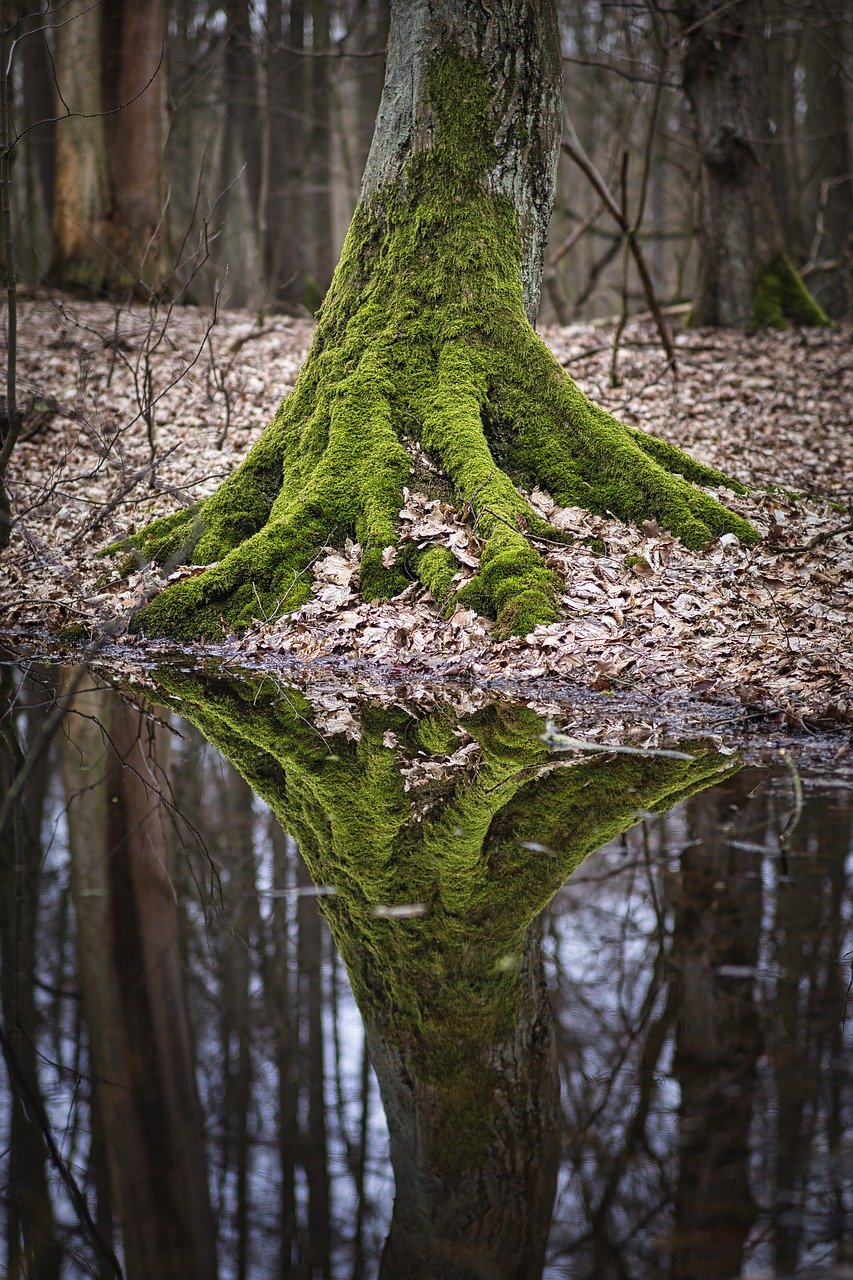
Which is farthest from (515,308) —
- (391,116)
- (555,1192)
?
(555,1192)

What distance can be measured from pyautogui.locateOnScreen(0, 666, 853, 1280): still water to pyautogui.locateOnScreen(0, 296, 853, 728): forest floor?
4.01 feet

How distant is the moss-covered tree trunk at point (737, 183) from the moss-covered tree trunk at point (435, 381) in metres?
6.90

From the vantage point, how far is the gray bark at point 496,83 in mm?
5836

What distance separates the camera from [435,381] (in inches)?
240

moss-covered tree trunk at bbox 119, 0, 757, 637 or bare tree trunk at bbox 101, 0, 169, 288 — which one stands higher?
bare tree trunk at bbox 101, 0, 169, 288

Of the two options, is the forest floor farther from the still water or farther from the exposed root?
the still water

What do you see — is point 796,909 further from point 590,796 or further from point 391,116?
point 391,116

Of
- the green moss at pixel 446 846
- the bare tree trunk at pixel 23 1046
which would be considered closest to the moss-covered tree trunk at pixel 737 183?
the green moss at pixel 446 846

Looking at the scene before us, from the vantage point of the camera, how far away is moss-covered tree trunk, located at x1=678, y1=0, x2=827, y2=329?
11836 millimetres

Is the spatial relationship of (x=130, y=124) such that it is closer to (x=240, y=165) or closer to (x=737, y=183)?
(x=240, y=165)

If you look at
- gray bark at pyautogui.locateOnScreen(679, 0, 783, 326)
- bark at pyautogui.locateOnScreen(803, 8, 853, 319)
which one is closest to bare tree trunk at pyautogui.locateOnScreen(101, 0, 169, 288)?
gray bark at pyautogui.locateOnScreen(679, 0, 783, 326)

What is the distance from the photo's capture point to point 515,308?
6180mm

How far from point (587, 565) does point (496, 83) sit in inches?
117

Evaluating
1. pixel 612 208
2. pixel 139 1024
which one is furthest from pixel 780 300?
pixel 139 1024
